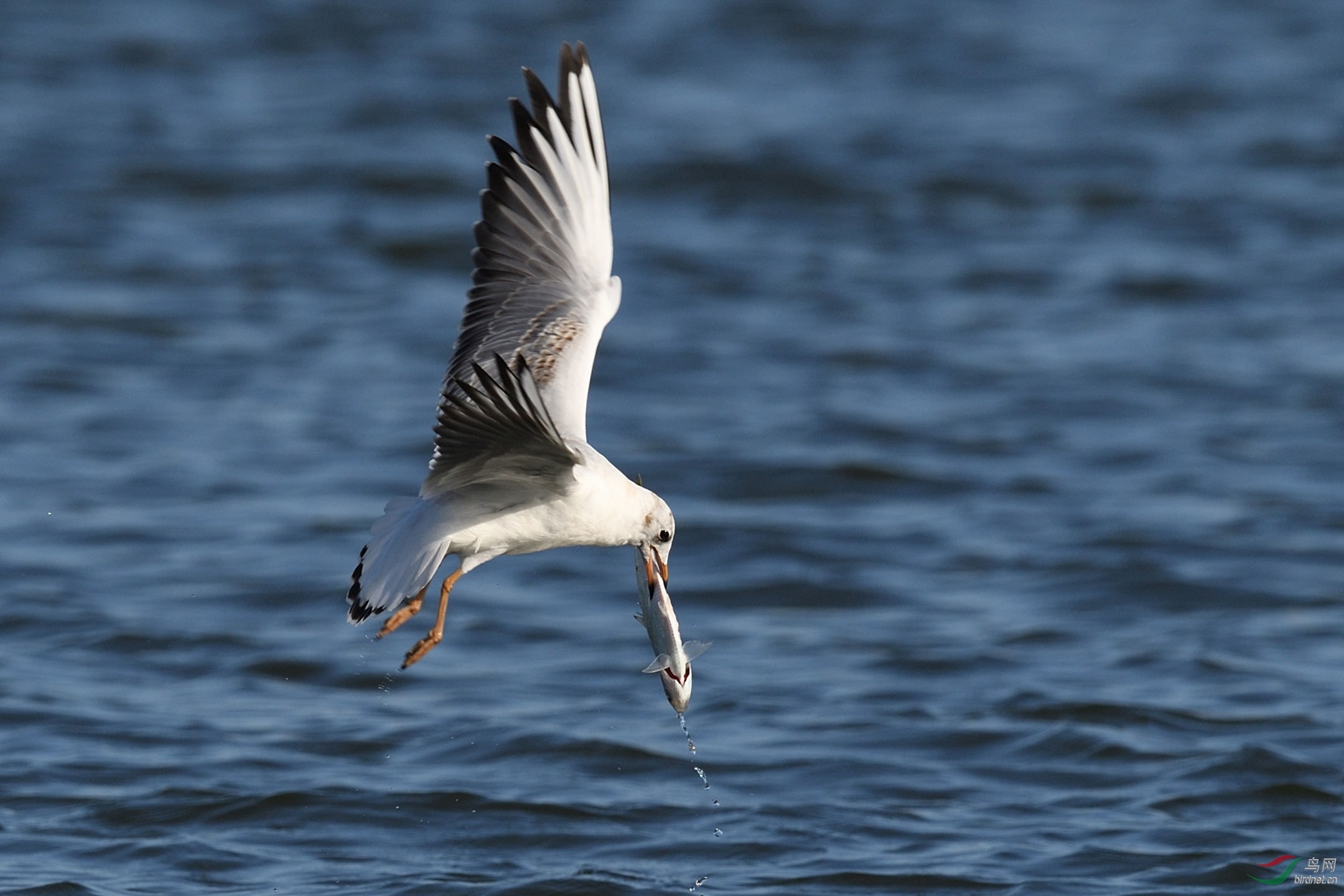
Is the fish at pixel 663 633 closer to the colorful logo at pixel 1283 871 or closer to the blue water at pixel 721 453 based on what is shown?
the blue water at pixel 721 453

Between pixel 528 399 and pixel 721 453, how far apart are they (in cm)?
650

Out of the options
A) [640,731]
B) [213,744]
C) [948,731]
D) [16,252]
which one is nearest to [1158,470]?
[948,731]

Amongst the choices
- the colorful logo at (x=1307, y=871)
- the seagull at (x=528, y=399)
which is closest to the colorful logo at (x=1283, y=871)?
the colorful logo at (x=1307, y=871)

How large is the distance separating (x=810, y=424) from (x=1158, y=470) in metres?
2.04

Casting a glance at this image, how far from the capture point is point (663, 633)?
5699 mm

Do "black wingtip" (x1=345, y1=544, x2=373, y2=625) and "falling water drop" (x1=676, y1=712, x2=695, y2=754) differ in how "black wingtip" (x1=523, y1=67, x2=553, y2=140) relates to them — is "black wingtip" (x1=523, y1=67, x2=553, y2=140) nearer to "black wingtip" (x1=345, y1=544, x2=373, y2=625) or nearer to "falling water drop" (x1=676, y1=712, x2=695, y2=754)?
"black wingtip" (x1=345, y1=544, x2=373, y2=625)

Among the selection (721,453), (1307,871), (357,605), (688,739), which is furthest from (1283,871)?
(721,453)

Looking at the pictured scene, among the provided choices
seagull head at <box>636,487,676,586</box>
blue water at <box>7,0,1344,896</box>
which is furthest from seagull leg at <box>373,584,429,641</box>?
blue water at <box>7,0,1344,896</box>

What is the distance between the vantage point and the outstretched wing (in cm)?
627

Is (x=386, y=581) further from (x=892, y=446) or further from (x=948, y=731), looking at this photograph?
(x=892, y=446)

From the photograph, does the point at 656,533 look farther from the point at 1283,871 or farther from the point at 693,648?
the point at 1283,871

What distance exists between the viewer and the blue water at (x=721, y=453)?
279 inches

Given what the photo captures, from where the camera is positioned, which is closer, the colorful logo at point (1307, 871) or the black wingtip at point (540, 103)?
the black wingtip at point (540, 103)

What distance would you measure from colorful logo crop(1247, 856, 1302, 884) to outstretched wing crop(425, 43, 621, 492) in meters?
2.78
